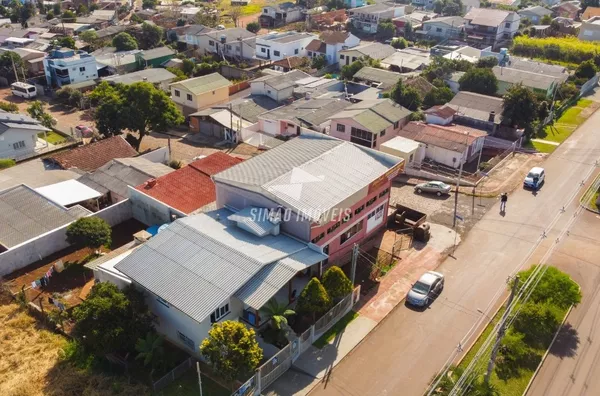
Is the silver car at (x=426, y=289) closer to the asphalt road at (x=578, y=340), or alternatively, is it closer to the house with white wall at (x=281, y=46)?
the asphalt road at (x=578, y=340)

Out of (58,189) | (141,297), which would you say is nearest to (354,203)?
(141,297)

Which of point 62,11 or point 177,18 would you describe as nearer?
point 177,18

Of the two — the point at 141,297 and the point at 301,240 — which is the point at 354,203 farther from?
the point at 141,297

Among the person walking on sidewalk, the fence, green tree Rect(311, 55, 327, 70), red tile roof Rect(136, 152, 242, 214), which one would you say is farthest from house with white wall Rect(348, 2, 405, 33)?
the fence

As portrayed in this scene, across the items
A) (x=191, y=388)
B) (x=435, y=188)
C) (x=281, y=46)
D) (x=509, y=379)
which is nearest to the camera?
(x=191, y=388)

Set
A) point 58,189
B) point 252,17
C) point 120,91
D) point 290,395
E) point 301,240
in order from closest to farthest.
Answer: point 290,395 < point 301,240 < point 58,189 < point 120,91 < point 252,17

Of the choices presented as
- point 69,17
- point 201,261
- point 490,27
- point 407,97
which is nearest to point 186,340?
point 201,261

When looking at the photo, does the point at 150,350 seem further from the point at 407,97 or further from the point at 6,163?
the point at 407,97
